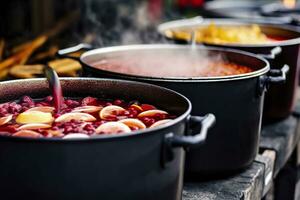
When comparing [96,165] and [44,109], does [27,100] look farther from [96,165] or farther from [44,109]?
[96,165]

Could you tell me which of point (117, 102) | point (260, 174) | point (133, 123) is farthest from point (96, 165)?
point (260, 174)

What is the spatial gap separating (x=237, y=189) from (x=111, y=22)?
13.3 ft

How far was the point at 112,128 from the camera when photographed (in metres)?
1.92

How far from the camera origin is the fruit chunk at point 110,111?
7.18 feet

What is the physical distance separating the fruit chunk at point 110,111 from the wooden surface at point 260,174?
617 mm

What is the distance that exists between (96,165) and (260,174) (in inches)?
60.3

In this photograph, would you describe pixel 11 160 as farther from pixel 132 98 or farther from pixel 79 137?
pixel 132 98

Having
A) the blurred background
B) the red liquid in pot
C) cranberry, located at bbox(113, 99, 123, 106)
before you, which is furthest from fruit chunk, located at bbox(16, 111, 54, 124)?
the blurred background

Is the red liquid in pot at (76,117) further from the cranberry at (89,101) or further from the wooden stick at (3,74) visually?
the wooden stick at (3,74)

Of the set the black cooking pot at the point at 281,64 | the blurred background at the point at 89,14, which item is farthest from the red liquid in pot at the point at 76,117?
the blurred background at the point at 89,14

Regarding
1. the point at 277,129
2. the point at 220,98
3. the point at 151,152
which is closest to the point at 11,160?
the point at 151,152

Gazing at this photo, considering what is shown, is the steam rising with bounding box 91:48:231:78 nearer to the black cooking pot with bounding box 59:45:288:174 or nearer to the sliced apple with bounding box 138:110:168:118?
the black cooking pot with bounding box 59:45:288:174

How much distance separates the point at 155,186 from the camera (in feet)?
6.09

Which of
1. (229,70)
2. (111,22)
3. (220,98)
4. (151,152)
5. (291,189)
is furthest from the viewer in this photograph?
(111,22)
